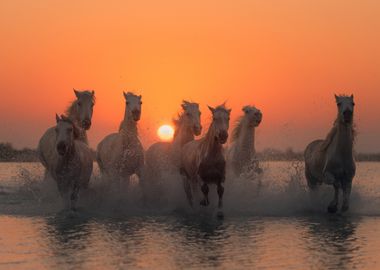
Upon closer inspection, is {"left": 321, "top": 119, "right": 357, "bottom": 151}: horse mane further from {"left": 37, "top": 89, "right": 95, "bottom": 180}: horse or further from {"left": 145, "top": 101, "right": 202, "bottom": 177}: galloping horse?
{"left": 37, "top": 89, "right": 95, "bottom": 180}: horse

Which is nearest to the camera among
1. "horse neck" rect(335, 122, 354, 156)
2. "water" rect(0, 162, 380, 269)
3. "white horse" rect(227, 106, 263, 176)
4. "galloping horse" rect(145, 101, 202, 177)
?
"water" rect(0, 162, 380, 269)

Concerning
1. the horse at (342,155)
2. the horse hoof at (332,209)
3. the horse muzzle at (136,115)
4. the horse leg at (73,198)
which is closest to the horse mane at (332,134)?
the horse at (342,155)

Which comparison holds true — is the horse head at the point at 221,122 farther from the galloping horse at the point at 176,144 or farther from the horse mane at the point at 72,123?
the horse mane at the point at 72,123

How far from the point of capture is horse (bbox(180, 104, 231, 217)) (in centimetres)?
1344

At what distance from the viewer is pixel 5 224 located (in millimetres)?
12797

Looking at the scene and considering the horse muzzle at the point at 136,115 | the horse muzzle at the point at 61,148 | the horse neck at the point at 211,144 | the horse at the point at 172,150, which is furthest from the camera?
the horse at the point at 172,150

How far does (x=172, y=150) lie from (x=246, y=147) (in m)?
2.25

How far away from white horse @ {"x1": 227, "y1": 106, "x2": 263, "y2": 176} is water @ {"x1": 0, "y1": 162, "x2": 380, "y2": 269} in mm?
592

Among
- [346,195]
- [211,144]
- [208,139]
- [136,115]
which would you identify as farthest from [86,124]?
[346,195]

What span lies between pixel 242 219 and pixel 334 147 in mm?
2602

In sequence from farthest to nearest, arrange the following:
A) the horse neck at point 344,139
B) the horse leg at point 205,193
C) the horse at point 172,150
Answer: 1. the horse at point 172,150
2. the horse neck at point 344,139
3. the horse leg at point 205,193

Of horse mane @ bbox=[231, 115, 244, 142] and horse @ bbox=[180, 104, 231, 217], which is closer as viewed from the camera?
horse @ bbox=[180, 104, 231, 217]

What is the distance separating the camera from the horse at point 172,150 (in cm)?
1560

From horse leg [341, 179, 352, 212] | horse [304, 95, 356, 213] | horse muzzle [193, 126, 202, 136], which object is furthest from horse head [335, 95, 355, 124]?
horse muzzle [193, 126, 202, 136]
